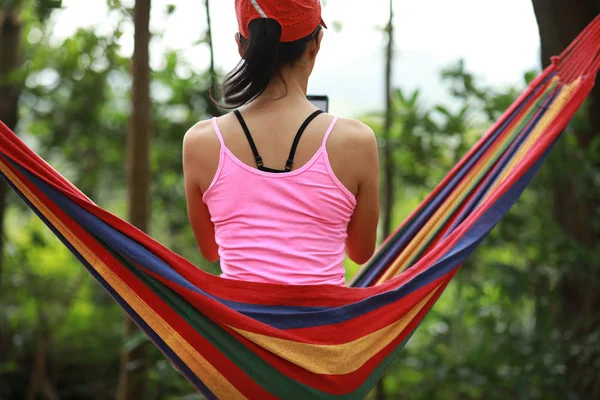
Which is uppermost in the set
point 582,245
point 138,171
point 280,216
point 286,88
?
point 286,88

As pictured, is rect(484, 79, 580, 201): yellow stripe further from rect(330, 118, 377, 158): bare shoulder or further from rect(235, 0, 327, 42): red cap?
rect(235, 0, 327, 42): red cap

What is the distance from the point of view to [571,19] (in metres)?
2.10

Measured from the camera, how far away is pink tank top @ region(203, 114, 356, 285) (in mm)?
1314

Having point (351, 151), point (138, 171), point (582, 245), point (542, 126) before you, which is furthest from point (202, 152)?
point (582, 245)

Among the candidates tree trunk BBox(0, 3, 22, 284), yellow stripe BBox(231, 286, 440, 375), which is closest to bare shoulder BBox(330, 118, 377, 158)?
yellow stripe BBox(231, 286, 440, 375)

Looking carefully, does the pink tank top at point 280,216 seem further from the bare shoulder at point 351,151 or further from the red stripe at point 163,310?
the red stripe at point 163,310

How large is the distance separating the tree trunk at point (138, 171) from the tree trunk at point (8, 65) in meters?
1.18

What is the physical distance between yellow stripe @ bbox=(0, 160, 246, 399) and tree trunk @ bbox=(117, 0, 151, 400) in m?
1.22

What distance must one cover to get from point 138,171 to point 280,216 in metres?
1.44

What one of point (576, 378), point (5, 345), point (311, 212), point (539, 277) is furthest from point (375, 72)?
point (5, 345)

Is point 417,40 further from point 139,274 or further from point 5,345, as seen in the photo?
point 5,345

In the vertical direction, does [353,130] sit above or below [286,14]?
below

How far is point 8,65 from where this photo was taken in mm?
3559

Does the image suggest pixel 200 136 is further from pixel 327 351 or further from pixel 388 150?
pixel 388 150
